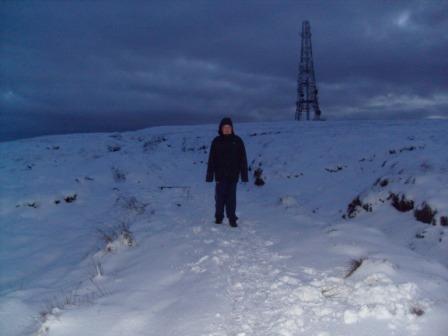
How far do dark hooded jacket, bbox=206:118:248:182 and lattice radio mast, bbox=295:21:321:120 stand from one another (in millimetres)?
33644

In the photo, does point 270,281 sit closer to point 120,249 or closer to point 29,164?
point 120,249

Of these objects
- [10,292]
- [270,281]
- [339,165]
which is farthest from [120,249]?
[339,165]

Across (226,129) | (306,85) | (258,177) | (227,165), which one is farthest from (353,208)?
(306,85)

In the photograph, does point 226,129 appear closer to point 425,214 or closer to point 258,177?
point 425,214

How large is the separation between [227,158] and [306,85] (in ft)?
113

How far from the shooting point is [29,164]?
17.3 m

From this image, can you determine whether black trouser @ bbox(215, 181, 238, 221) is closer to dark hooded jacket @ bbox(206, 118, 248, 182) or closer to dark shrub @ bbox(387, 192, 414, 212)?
dark hooded jacket @ bbox(206, 118, 248, 182)

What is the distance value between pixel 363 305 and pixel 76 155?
19.8m

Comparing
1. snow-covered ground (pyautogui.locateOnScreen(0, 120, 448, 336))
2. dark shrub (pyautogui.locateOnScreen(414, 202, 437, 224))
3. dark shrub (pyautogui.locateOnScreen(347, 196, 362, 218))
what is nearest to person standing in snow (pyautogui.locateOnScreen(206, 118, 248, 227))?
snow-covered ground (pyautogui.locateOnScreen(0, 120, 448, 336))

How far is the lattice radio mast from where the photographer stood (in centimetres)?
4016

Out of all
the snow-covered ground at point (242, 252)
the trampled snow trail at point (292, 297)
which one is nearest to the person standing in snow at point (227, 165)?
the snow-covered ground at point (242, 252)

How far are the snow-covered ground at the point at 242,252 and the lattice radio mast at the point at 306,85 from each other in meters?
26.5

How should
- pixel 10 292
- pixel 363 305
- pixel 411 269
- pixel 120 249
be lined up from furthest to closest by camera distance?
pixel 120 249 → pixel 10 292 → pixel 411 269 → pixel 363 305

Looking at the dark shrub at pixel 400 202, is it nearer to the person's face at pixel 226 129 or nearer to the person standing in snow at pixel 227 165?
the person standing in snow at pixel 227 165
